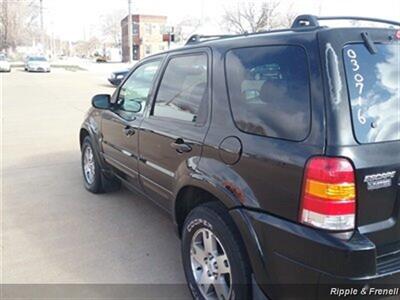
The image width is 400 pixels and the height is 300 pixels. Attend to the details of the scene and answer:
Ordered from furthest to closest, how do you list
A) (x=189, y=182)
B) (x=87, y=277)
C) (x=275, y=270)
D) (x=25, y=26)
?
1. (x=25, y=26)
2. (x=87, y=277)
3. (x=189, y=182)
4. (x=275, y=270)

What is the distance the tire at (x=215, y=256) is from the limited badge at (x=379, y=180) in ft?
2.69

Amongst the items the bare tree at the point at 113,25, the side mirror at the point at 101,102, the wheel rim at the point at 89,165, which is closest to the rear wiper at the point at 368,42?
the side mirror at the point at 101,102

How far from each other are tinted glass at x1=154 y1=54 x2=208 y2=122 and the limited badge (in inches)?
46.5

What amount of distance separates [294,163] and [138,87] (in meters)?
2.28

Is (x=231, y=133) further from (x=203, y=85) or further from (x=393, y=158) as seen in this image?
(x=393, y=158)

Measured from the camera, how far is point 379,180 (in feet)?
6.32

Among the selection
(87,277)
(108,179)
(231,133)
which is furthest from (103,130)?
(231,133)

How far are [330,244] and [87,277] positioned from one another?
2074 mm

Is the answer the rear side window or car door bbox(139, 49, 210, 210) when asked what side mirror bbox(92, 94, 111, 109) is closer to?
car door bbox(139, 49, 210, 210)

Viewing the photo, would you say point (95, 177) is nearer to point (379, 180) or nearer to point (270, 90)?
point (270, 90)

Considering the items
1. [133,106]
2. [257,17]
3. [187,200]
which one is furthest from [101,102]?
[257,17]

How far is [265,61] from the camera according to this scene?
2.24 meters

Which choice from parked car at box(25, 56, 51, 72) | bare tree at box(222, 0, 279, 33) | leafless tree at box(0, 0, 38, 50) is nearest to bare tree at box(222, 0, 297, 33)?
bare tree at box(222, 0, 279, 33)

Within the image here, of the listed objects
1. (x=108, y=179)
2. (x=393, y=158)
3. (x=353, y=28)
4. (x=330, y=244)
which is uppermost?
(x=353, y=28)
